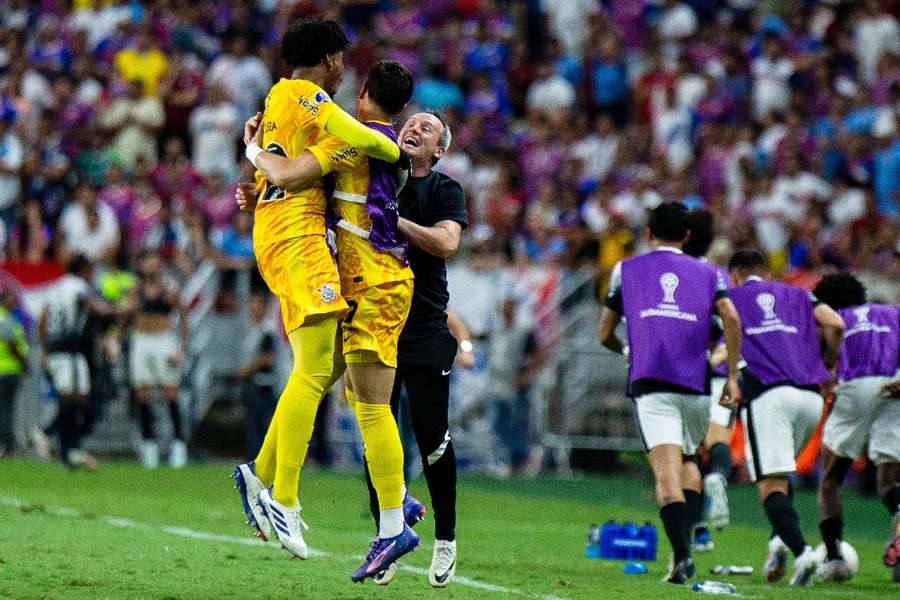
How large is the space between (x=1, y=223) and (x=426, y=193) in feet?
40.2

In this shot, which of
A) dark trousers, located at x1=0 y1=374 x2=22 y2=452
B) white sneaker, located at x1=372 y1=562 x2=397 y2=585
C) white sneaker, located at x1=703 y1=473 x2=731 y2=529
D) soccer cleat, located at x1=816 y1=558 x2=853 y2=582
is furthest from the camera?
dark trousers, located at x1=0 y1=374 x2=22 y2=452

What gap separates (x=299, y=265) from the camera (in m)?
7.60

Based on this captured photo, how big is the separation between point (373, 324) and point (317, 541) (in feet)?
12.1

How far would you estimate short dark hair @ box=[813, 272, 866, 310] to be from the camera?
1102cm

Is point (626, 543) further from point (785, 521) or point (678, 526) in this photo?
point (678, 526)

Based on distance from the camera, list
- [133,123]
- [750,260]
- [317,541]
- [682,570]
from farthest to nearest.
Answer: [133,123] < [317,541] < [750,260] < [682,570]

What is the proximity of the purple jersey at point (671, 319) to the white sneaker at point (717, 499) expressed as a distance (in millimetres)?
2200

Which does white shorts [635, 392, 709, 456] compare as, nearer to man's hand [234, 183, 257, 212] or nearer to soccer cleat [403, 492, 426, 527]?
soccer cleat [403, 492, 426, 527]

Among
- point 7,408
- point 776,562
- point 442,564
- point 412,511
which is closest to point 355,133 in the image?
point 412,511

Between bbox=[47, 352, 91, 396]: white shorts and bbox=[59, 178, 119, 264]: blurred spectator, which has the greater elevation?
bbox=[59, 178, 119, 264]: blurred spectator

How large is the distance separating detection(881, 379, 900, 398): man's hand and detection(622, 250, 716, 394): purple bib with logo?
1.84m

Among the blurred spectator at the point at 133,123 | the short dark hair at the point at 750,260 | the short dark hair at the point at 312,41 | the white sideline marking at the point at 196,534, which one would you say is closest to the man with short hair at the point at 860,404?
the short dark hair at the point at 750,260

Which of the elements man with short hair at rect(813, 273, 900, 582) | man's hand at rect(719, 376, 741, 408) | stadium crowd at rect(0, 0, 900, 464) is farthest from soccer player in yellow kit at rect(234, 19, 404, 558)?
stadium crowd at rect(0, 0, 900, 464)

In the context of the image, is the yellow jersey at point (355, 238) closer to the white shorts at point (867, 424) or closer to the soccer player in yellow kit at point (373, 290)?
the soccer player in yellow kit at point (373, 290)
